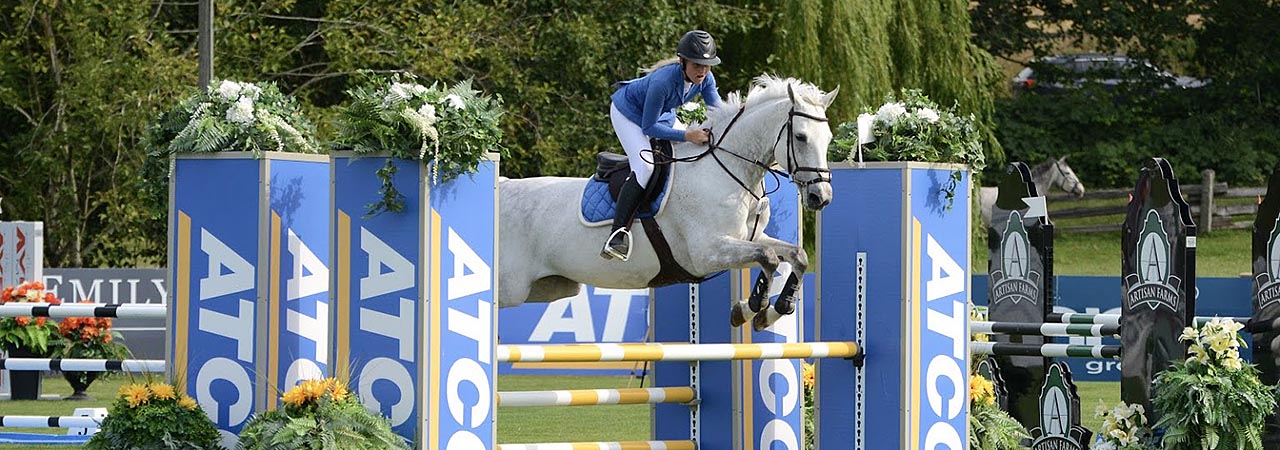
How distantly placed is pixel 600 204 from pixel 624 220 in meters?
0.21

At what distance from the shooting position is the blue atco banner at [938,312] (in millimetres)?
6562

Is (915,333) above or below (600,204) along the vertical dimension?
below

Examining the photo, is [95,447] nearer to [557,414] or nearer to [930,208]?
[930,208]

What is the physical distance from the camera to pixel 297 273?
6223 mm

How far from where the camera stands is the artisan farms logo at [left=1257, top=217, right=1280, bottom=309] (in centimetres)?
730

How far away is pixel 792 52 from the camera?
19.6 meters

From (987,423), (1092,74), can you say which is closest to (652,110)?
(987,423)

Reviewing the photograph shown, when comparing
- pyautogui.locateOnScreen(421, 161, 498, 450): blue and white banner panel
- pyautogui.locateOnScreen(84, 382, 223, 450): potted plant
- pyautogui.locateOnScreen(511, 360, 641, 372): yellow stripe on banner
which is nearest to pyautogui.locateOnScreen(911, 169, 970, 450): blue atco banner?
pyautogui.locateOnScreen(421, 161, 498, 450): blue and white banner panel

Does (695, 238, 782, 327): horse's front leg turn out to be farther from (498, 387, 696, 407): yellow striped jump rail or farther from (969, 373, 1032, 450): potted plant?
(969, 373, 1032, 450): potted plant

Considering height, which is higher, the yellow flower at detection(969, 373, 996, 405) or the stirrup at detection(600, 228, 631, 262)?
the stirrup at detection(600, 228, 631, 262)

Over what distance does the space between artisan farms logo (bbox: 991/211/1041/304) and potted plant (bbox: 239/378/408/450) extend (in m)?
3.83

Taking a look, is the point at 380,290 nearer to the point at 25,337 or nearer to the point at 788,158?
the point at 788,158

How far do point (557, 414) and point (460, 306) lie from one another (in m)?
5.61

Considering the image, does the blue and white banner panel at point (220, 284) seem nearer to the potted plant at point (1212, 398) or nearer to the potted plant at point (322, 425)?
the potted plant at point (322, 425)
